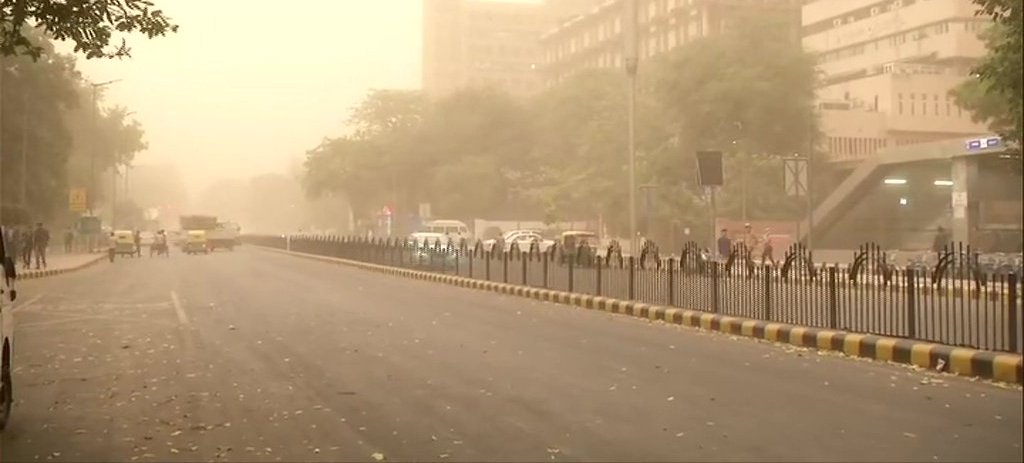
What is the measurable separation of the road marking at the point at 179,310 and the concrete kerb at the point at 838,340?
7396 mm

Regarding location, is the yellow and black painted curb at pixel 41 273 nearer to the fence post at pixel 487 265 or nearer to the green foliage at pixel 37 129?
the green foliage at pixel 37 129

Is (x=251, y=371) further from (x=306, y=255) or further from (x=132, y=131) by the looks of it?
(x=132, y=131)

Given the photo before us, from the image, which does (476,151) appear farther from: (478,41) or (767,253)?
(478,41)

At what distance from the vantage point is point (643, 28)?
7881 cm

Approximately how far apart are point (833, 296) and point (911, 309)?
5.47 ft

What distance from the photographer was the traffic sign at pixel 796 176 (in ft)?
55.4

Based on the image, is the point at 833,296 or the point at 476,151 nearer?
the point at 833,296

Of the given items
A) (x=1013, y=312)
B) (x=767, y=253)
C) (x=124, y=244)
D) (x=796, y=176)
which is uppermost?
(x=796, y=176)

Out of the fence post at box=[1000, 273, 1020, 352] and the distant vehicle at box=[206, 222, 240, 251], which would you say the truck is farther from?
the fence post at box=[1000, 273, 1020, 352]

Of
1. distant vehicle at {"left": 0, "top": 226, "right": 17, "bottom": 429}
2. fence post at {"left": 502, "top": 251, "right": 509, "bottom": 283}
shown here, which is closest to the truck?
fence post at {"left": 502, "top": 251, "right": 509, "bottom": 283}

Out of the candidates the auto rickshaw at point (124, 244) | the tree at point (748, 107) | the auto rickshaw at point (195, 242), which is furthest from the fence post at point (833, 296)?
the auto rickshaw at point (195, 242)

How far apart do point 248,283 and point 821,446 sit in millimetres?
22626

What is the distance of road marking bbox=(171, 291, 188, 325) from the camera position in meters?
15.8

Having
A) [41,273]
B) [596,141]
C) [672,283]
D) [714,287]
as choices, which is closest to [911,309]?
[714,287]
